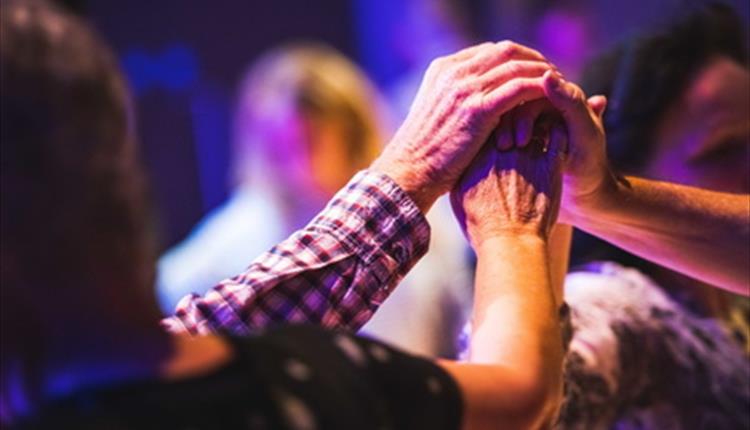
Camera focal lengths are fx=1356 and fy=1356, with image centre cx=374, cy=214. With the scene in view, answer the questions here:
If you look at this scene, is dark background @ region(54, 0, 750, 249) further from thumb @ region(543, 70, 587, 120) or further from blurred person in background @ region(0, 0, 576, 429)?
blurred person in background @ region(0, 0, 576, 429)

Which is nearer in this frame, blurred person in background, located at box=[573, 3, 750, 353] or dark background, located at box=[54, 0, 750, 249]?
blurred person in background, located at box=[573, 3, 750, 353]

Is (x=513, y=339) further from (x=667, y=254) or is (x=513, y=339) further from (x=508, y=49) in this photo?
(x=667, y=254)

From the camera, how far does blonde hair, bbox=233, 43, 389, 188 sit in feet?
11.4

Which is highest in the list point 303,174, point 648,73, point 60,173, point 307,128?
point 60,173

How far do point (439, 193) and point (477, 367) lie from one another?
1.32 ft

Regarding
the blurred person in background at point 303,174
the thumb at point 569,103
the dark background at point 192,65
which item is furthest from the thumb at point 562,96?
the dark background at point 192,65

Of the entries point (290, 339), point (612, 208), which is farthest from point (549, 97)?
point (290, 339)

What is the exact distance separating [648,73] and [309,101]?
1.59m

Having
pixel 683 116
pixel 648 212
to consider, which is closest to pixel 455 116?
pixel 648 212

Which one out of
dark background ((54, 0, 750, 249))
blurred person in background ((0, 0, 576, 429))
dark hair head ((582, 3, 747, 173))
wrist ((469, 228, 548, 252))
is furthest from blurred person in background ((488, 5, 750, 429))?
dark background ((54, 0, 750, 249))

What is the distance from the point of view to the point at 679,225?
64.6 inches

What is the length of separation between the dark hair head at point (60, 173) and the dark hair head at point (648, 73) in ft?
3.89

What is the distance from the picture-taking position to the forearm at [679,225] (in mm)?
1577

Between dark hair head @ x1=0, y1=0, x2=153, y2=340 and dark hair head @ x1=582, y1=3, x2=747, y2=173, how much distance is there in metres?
1.19
